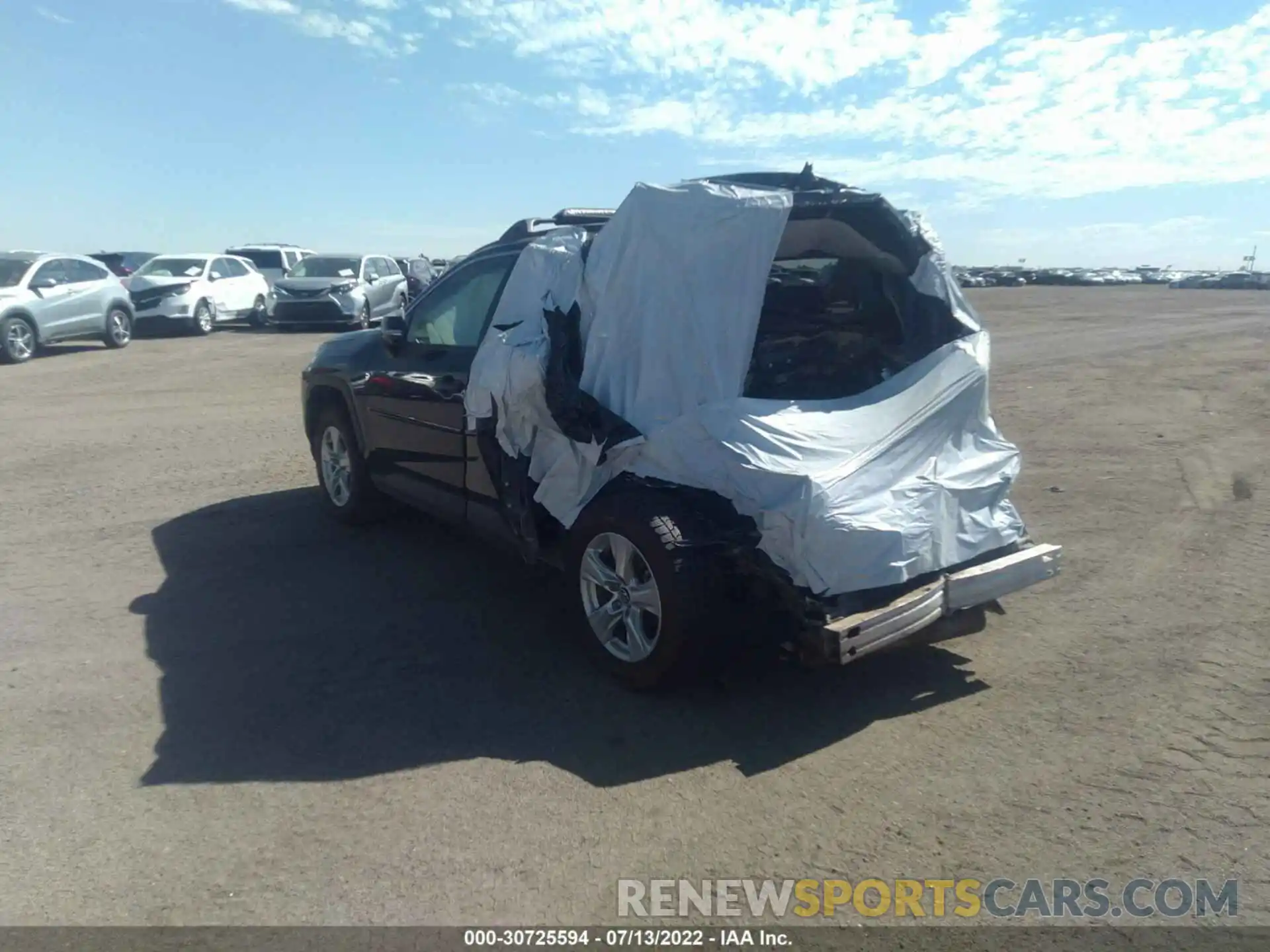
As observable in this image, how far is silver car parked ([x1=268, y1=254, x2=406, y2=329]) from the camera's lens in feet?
80.6

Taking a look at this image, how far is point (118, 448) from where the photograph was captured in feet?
34.0

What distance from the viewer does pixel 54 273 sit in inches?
752

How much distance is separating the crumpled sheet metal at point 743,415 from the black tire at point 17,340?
1549 centimetres

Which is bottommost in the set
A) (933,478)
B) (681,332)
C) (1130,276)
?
(1130,276)

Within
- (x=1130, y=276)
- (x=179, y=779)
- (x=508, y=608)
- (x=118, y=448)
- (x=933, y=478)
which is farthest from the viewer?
(x=1130, y=276)

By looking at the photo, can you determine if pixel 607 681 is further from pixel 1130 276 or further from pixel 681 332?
pixel 1130 276

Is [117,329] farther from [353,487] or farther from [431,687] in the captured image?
[431,687]

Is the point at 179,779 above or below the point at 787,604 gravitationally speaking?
below

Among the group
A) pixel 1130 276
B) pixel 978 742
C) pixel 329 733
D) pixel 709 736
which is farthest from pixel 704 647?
pixel 1130 276

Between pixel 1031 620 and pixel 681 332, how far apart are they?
253cm

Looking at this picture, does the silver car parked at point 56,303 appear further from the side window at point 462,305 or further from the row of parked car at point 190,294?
the side window at point 462,305

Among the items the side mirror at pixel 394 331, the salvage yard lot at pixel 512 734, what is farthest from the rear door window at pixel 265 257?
the side mirror at pixel 394 331

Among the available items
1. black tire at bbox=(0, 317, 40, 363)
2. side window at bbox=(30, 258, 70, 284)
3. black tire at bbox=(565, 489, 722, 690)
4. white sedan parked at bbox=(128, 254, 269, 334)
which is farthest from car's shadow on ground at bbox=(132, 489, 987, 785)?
white sedan parked at bbox=(128, 254, 269, 334)

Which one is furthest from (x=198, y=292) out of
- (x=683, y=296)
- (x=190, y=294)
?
(x=683, y=296)
